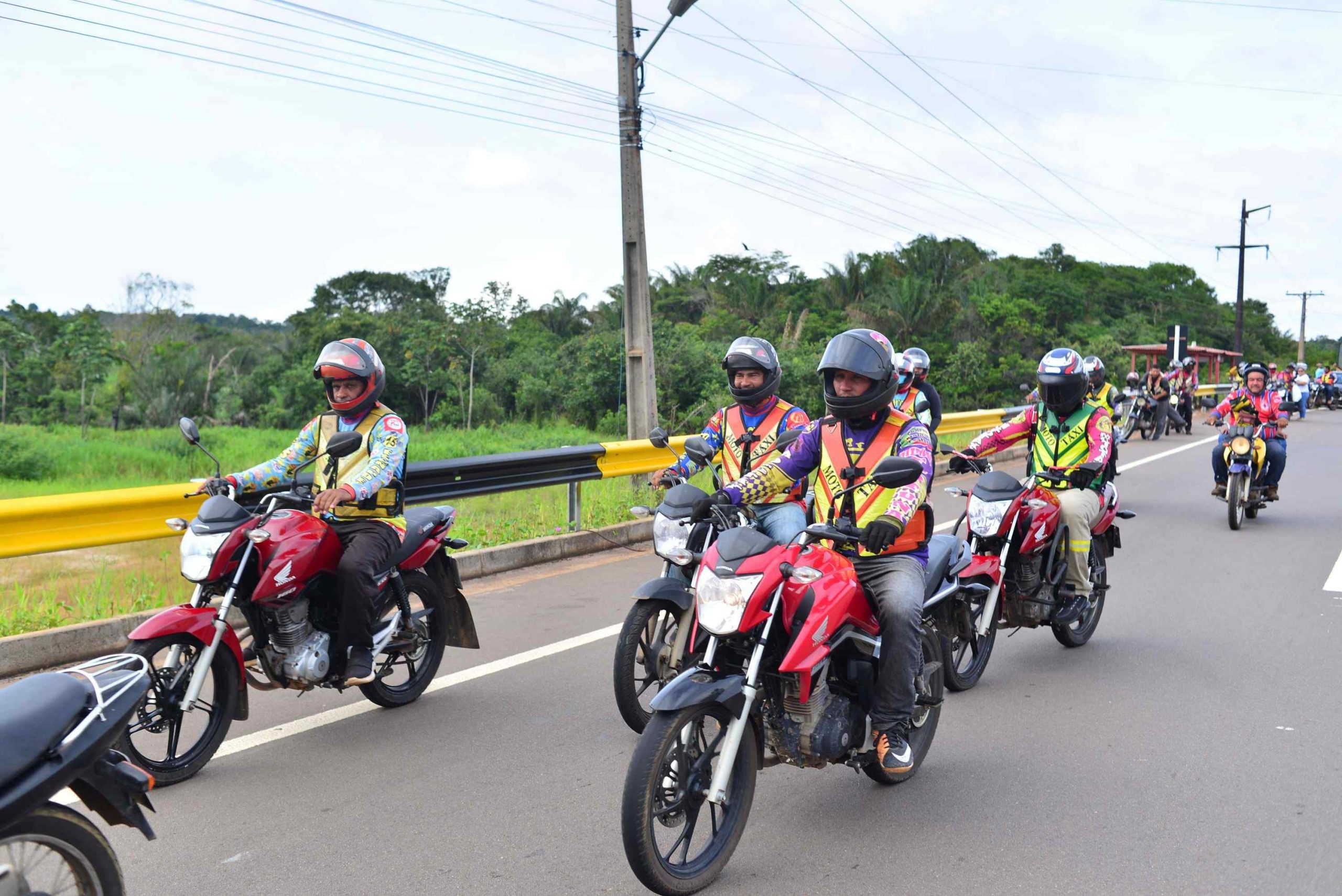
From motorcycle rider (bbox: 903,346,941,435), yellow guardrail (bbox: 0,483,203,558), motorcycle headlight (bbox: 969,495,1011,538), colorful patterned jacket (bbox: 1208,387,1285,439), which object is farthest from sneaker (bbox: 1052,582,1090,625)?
colorful patterned jacket (bbox: 1208,387,1285,439)

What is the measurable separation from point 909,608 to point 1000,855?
2.99 ft

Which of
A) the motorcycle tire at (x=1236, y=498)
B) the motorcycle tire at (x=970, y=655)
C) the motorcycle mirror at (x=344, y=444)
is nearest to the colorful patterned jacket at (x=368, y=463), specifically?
the motorcycle mirror at (x=344, y=444)

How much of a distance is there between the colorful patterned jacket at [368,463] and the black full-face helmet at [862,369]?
2.13 m

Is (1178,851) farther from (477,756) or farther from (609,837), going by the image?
(477,756)

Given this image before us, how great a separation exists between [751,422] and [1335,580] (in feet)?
18.3

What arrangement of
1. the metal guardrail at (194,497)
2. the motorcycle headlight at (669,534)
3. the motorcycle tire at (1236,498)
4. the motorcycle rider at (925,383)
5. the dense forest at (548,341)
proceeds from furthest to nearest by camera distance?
the dense forest at (548,341), the motorcycle tire at (1236,498), the motorcycle rider at (925,383), the metal guardrail at (194,497), the motorcycle headlight at (669,534)

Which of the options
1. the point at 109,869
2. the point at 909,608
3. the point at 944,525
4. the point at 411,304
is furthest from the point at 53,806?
the point at 411,304

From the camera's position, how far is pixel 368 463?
557 centimetres

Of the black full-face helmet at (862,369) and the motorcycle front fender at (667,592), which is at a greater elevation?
the black full-face helmet at (862,369)

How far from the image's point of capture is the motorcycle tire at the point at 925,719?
471 centimetres

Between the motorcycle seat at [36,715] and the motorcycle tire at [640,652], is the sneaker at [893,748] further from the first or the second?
the motorcycle seat at [36,715]

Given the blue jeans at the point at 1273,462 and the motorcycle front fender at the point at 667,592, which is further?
the blue jeans at the point at 1273,462

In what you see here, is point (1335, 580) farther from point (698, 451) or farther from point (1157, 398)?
point (1157, 398)

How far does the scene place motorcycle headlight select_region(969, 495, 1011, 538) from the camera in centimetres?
627
